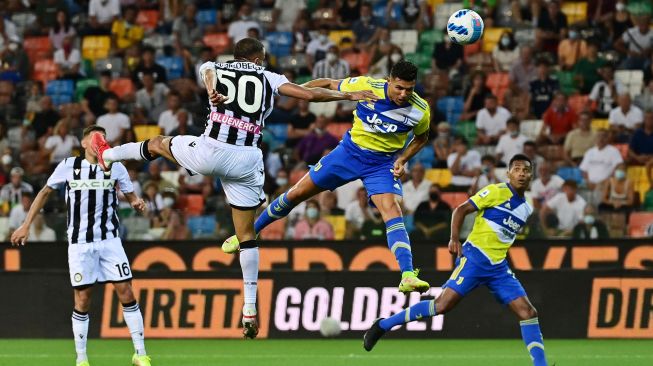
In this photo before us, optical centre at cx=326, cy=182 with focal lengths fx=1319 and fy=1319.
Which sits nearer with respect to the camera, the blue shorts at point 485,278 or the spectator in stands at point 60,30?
the blue shorts at point 485,278

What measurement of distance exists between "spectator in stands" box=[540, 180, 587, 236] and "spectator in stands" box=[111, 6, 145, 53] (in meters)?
9.38

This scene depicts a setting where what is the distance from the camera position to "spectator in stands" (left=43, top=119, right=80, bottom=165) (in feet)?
71.5

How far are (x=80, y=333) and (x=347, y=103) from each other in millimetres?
9458

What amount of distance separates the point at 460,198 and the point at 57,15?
390 inches

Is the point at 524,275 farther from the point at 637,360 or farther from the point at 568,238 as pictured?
the point at 637,360

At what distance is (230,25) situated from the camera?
24.1 metres

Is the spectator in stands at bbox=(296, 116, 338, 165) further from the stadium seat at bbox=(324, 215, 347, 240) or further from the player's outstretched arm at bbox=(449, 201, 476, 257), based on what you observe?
the player's outstretched arm at bbox=(449, 201, 476, 257)

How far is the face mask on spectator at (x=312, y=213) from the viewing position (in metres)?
18.5

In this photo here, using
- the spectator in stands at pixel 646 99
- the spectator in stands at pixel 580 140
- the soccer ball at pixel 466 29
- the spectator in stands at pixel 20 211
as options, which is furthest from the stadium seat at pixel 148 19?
the soccer ball at pixel 466 29

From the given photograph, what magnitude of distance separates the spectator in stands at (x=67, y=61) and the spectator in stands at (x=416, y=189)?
7.52m

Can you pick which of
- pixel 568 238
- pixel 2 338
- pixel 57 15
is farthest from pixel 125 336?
pixel 57 15

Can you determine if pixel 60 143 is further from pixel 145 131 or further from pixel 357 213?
pixel 357 213

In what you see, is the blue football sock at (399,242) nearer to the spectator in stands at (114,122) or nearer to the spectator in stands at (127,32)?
the spectator in stands at (114,122)

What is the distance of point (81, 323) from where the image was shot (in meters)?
13.1
